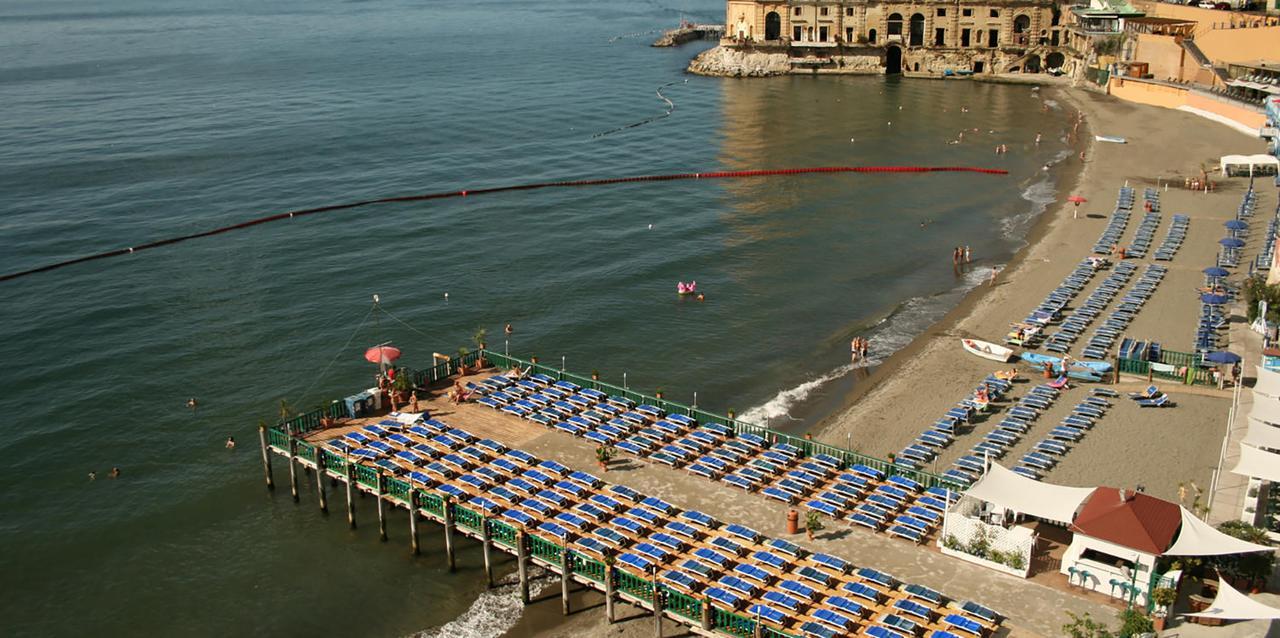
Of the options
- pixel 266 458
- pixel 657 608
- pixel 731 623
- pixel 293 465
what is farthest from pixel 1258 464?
pixel 266 458

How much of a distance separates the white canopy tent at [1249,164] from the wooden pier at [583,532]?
73572mm

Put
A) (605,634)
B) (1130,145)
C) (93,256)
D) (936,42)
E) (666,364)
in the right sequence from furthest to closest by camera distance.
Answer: (936,42) < (1130,145) < (93,256) < (666,364) < (605,634)

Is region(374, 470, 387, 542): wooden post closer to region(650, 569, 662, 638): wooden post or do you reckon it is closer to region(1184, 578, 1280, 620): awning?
region(650, 569, 662, 638): wooden post

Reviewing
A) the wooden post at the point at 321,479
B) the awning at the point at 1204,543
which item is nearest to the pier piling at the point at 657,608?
the awning at the point at 1204,543

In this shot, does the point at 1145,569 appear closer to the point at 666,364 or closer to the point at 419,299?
the point at 666,364

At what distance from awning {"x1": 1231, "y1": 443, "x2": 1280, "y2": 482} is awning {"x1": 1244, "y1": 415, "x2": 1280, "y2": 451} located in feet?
4.73

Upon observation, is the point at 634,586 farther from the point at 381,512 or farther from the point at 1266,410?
the point at 1266,410

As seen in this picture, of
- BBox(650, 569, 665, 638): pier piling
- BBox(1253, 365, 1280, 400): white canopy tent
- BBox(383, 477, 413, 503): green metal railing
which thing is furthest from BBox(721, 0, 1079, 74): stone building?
BBox(650, 569, 665, 638): pier piling

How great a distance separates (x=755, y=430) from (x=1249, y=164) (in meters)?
67.1

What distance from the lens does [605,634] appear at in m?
37.1

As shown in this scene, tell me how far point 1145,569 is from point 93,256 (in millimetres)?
76293

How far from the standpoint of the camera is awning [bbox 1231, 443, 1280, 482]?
36688 mm

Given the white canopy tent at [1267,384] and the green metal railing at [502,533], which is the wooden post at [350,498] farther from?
the white canopy tent at [1267,384]

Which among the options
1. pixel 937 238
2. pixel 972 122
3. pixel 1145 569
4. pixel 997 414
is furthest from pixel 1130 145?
pixel 1145 569
